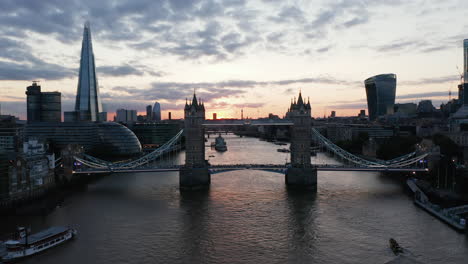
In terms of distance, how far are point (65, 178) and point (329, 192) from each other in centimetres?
3008

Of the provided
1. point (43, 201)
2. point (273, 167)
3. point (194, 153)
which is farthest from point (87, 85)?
point (273, 167)

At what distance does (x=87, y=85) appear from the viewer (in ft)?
331

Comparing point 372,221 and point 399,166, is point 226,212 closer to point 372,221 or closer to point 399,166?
point 372,221

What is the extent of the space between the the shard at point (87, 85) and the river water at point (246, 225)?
61690mm

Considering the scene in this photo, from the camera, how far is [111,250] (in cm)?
2498

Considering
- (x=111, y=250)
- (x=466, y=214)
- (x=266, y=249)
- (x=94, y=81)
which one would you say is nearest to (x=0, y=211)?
(x=111, y=250)

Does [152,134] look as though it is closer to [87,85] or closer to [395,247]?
[87,85]

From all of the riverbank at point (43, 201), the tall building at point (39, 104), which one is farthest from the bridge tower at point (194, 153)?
the tall building at point (39, 104)

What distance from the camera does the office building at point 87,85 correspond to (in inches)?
3895

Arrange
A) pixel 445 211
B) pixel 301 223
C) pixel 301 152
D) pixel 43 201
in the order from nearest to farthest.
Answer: pixel 301 223
pixel 445 211
pixel 43 201
pixel 301 152

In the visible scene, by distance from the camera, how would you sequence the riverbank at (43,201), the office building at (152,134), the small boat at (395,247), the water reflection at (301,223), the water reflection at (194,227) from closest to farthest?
1. the small boat at (395,247)
2. the water reflection at (194,227)
3. the water reflection at (301,223)
4. the riverbank at (43,201)
5. the office building at (152,134)

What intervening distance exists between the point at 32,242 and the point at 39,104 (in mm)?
88032

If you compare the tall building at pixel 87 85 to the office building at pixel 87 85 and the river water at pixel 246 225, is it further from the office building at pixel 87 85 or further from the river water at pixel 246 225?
the river water at pixel 246 225

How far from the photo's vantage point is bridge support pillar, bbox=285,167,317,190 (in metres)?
42.6
